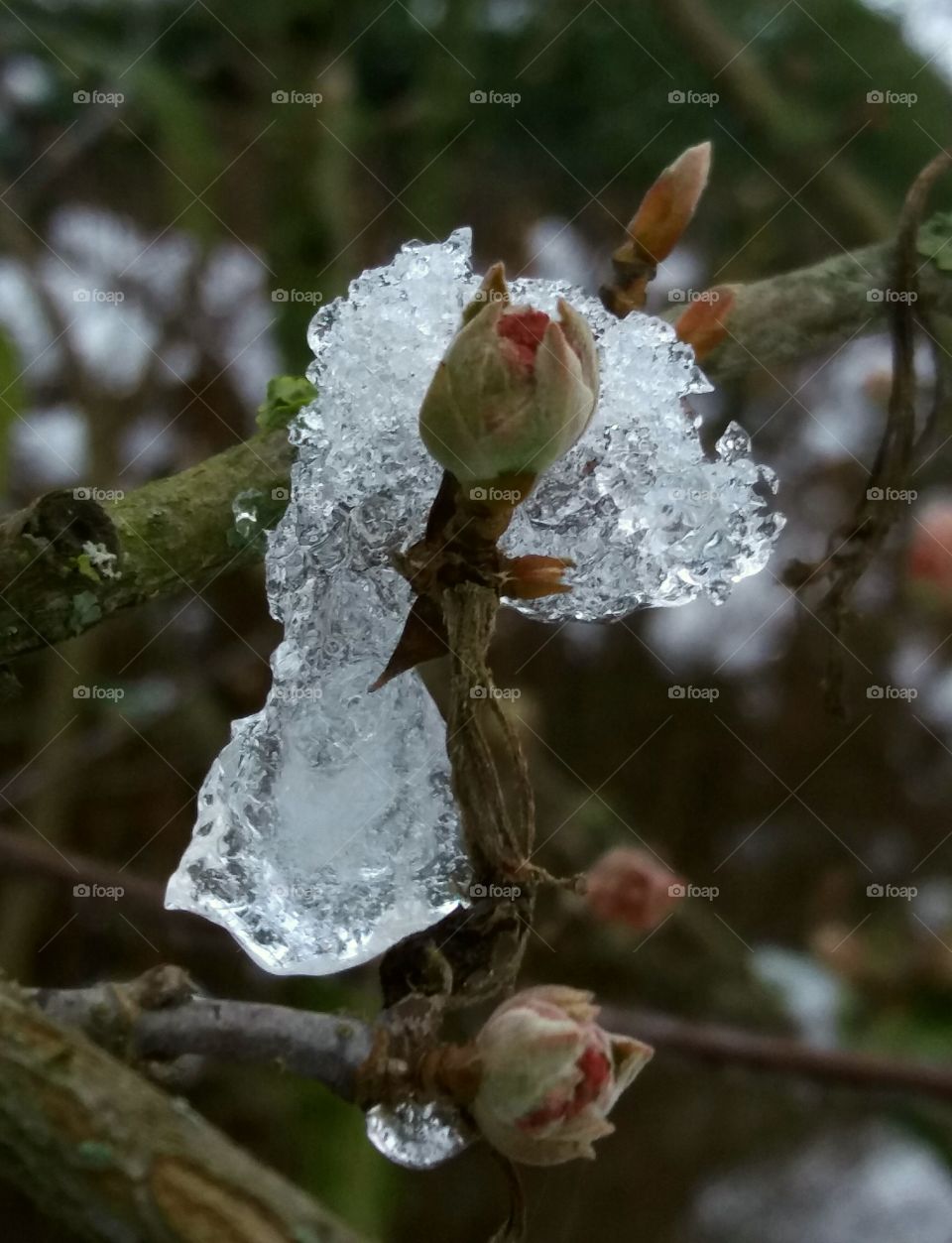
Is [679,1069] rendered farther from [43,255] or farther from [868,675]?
[43,255]

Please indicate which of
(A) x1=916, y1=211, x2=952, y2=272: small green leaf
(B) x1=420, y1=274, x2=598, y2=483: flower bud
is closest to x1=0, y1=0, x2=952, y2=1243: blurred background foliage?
(A) x1=916, y1=211, x2=952, y2=272: small green leaf

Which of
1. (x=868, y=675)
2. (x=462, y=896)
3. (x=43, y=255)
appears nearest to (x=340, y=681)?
(x=462, y=896)

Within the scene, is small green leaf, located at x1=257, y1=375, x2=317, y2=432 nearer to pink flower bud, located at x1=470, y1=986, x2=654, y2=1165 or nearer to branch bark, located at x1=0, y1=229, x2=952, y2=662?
branch bark, located at x1=0, y1=229, x2=952, y2=662

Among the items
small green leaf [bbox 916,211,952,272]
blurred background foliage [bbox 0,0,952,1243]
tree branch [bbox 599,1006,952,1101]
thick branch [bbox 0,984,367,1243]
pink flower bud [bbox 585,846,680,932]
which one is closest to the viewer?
thick branch [bbox 0,984,367,1243]

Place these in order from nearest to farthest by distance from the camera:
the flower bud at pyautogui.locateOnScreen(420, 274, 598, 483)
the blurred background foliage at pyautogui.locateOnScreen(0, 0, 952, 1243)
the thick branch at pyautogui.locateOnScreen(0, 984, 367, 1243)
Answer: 1. the flower bud at pyautogui.locateOnScreen(420, 274, 598, 483)
2. the thick branch at pyautogui.locateOnScreen(0, 984, 367, 1243)
3. the blurred background foliage at pyautogui.locateOnScreen(0, 0, 952, 1243)

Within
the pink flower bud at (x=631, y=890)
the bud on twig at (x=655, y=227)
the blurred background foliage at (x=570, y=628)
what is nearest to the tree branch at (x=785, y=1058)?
the pink flower bud at (x=631, y=890)
